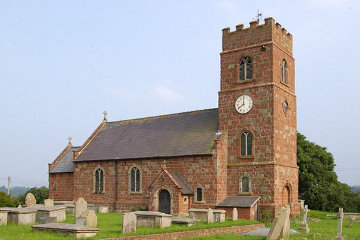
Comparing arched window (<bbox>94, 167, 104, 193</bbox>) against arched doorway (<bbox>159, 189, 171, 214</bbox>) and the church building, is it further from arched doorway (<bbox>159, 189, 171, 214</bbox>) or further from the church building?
arched doorway (<bbox>159, 189, 171, 214</bbox>)

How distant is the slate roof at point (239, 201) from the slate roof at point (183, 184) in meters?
2.70

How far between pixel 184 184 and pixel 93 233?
16189 mm

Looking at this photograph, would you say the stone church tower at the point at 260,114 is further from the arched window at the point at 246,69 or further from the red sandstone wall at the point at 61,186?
the red sandstone wall at the point at 61,186

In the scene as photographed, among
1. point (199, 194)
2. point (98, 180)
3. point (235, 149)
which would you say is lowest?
point (199, 194)

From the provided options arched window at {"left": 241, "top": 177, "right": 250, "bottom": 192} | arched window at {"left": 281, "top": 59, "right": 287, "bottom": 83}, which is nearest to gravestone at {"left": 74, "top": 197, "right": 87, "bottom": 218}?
arched window at {"left": 241, "top": 177, "right": 250, "bottom": 192}

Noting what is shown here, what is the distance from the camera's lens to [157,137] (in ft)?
130

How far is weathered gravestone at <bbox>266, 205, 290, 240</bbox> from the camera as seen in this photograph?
20406 mm

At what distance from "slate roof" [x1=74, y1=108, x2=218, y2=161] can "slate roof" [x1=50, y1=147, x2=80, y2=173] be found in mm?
2738

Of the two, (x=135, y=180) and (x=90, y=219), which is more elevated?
(x=135, y=180)

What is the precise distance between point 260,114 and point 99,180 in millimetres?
16597

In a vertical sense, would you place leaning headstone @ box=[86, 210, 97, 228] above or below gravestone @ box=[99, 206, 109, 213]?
above

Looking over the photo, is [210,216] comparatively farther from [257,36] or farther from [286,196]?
[257,36]

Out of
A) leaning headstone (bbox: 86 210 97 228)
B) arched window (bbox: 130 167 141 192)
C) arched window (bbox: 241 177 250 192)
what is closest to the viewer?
leaning headstone (bbox: 86 210 97 228)

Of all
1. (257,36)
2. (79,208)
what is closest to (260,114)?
(257,36)
